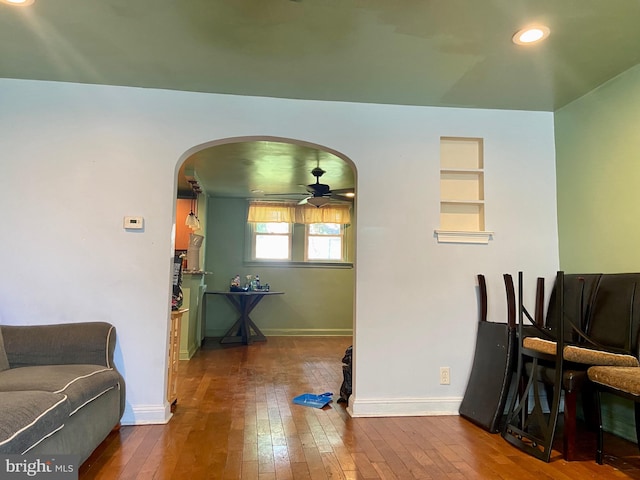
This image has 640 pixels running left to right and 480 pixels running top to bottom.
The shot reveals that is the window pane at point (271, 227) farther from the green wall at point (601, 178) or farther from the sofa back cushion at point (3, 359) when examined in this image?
the sofa back cushion at point (3, 359)

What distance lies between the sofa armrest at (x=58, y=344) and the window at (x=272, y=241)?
14.7ft

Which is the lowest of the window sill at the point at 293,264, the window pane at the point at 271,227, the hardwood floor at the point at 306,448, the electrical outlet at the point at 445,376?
the hardwood floor at the point at 306,448

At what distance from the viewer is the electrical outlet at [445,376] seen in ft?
9.82

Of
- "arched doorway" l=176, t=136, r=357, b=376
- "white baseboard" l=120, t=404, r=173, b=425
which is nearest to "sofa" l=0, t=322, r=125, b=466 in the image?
"white baseboard" l=120, t=404, r=173, b=425

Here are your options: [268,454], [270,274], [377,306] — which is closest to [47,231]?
[268,454]

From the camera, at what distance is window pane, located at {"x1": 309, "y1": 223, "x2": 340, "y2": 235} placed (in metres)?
7.13

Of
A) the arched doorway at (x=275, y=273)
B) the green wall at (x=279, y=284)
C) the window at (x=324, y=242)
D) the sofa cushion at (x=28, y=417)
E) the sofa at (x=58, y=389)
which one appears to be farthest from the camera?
the window at (x=324, y=242)

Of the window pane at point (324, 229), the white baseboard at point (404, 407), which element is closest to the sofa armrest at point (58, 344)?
the white baseboard at point (404, 407)

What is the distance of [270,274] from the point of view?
6.91 metres

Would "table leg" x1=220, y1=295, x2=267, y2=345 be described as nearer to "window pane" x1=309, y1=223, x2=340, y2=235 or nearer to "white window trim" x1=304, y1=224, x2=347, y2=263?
"white window trim" x1=304, y1=224, x2=347, y2=263

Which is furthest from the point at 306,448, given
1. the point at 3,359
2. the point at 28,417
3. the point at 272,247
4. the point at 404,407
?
the point at 272,247

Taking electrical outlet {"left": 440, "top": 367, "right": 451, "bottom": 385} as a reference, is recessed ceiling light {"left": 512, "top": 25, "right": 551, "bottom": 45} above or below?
above

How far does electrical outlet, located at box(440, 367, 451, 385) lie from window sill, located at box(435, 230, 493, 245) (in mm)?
935

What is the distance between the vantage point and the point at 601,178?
2.80m
